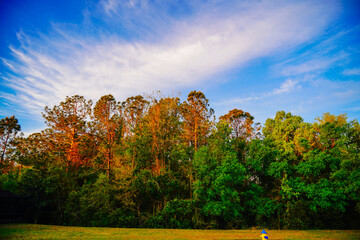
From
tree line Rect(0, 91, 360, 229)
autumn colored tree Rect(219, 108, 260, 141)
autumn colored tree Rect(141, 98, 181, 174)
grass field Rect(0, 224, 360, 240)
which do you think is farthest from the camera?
autumn colored tree Rect(219, 108, 260, 141)

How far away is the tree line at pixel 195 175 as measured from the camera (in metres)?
20.8

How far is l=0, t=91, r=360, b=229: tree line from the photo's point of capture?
2080cm

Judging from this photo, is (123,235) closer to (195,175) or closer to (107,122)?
Result: (195,175)

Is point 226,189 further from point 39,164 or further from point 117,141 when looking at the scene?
point 39,164

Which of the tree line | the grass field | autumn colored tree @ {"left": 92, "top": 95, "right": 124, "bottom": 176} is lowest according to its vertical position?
the grass field

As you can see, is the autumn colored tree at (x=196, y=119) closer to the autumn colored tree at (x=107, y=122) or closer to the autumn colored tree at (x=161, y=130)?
the autumn colored tree at (x=161, y=130)

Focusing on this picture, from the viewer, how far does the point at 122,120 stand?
2764 centimetres

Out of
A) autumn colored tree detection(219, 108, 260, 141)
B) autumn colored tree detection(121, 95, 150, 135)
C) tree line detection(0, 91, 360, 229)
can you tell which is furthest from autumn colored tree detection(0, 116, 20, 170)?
autumn colored tree detection(219, 108, 260, 141)

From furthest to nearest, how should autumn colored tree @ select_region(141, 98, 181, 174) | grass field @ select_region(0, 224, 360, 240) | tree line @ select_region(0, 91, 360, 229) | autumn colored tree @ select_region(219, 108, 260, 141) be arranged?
autumn colored tree @ select_region(219, 108, 260, 141)
autumn colored tree @ select_region(141, 98, 181, 174)
tree line @ select_region(0, 91, 360, 229)
grass field @ select_region(0, 224, 360, 240)

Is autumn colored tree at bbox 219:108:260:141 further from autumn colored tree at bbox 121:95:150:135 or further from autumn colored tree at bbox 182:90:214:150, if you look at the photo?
autumn colored tree at bbox 121:95:150:135

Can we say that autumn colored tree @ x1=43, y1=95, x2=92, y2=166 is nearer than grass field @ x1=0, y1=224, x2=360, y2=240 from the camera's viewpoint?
No

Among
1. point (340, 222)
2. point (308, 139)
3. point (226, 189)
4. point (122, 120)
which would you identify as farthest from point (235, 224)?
point (122, 120)

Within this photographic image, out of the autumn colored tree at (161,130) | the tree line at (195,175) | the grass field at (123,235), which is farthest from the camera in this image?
the autumn colored tree at (161,130)

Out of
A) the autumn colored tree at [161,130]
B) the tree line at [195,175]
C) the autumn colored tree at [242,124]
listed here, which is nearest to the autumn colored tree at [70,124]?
the tree line at [195,175]
